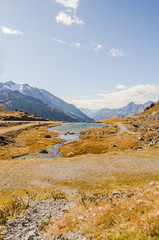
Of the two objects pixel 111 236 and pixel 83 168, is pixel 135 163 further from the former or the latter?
pixel 111 236

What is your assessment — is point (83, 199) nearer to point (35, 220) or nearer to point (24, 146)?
point (35, 220)

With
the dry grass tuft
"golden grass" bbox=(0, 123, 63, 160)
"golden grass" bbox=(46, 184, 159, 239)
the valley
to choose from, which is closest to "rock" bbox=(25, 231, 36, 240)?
the valley

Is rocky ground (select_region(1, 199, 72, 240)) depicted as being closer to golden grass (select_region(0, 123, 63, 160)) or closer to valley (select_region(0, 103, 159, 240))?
valley (select_region(0, 103, 159, 240))

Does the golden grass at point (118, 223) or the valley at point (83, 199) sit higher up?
the golden grass at point (118, 223)

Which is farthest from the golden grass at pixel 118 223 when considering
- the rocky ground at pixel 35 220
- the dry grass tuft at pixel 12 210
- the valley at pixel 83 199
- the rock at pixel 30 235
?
the dry grass tuft at pixel 12 210

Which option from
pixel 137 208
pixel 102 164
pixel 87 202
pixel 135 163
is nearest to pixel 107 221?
pixel 137 208

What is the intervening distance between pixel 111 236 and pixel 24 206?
12.9m

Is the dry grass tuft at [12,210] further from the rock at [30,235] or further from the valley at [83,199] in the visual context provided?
the rock at [30,235]

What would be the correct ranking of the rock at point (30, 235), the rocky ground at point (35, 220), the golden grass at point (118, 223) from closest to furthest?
the golden grass at point (118, 223), the rock at point (30, 235), the rocky ground at point (35, 220)

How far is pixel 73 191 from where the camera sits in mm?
21703

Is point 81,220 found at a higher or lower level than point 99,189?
higher

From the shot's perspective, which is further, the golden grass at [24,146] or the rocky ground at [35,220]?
the golden grass at [24,146]

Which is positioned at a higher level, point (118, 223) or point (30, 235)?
point (118, 223)

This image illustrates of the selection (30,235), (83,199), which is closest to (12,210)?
(30,235)
